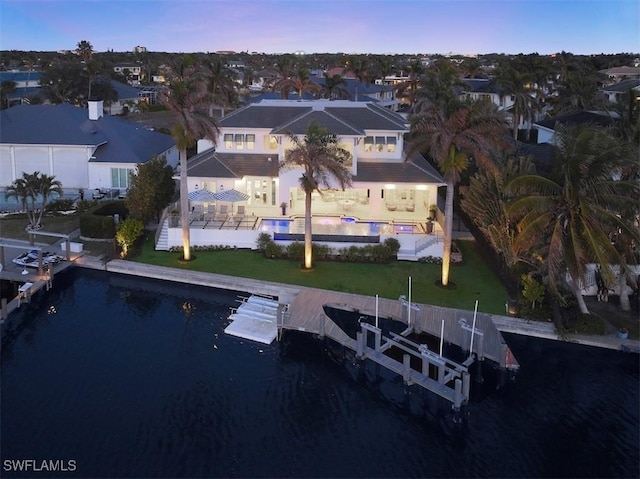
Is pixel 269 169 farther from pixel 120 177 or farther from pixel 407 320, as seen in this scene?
pixel 407 320

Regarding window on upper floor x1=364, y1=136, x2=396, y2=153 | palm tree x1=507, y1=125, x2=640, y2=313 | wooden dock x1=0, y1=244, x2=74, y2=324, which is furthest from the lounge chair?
palm tree x1=507, y1=125, x2=640, y2=313

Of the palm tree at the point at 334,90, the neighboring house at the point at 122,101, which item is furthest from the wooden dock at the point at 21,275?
the neighboring house at the point at 122,101

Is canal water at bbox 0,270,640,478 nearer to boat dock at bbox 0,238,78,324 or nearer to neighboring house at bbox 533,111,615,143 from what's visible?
boat dock at bbox 0,238,78,324

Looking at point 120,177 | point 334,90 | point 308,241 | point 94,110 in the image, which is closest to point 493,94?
point 334,90

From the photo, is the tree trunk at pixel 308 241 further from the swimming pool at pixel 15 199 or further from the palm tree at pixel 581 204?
the swimming pool at pixel 15 199

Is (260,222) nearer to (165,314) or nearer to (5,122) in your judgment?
(165,314)
